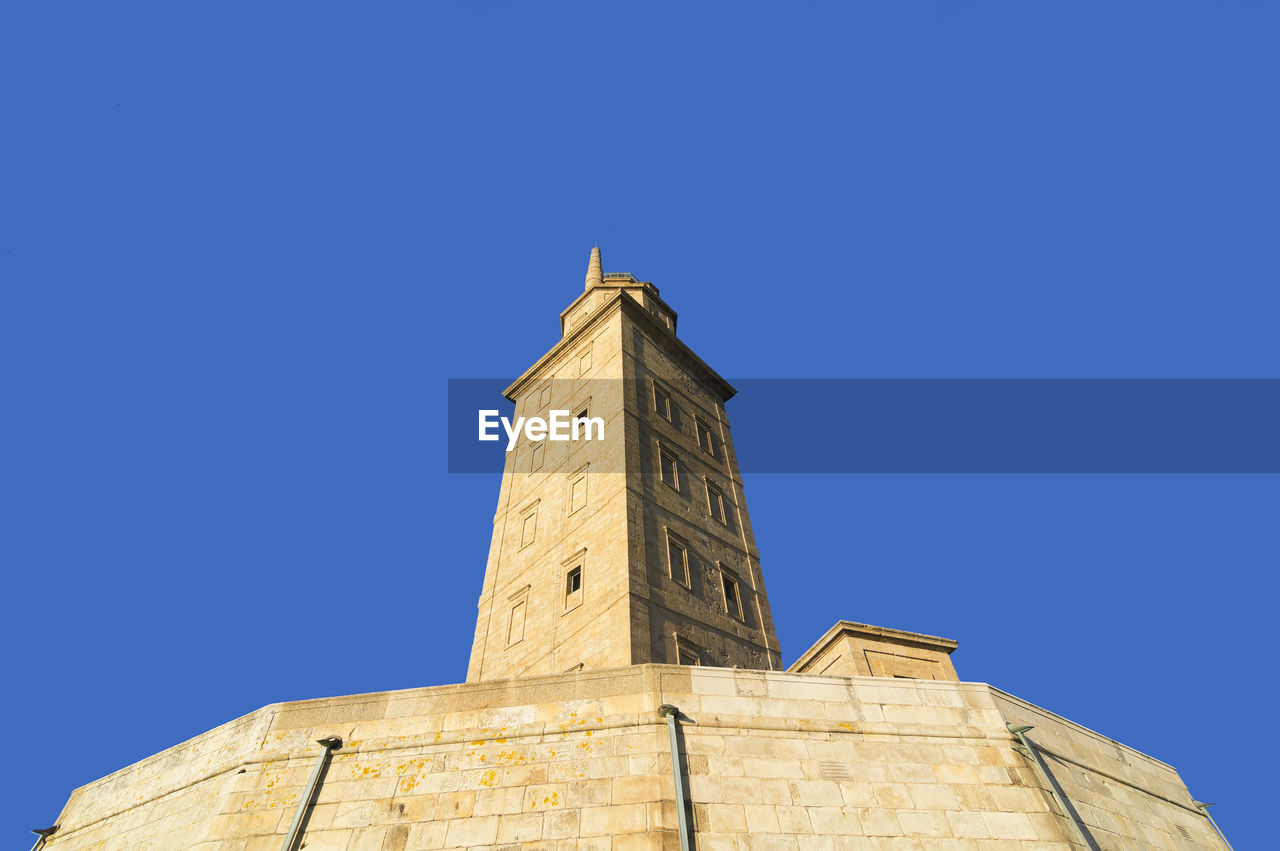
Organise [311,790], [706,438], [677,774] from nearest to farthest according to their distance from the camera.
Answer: [677,774] < [311,790] < [706,438]

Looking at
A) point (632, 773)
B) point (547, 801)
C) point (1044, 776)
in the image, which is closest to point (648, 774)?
point (632, 773)

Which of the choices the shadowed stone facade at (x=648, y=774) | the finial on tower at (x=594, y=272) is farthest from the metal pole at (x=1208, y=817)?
the finial on tower at (x=594, y=272)

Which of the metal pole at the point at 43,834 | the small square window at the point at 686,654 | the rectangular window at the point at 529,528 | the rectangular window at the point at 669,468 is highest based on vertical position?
the rectangular window at the point at 669,468

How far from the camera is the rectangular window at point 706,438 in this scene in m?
35.9

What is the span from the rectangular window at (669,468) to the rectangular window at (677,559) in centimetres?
312

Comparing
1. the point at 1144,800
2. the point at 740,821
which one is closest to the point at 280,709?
the point at 740,821

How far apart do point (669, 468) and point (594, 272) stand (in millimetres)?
22071

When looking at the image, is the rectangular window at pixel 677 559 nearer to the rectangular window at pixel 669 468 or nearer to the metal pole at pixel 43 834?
the rectangular window at pixel 669 468

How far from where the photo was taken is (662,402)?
35281 millimetres

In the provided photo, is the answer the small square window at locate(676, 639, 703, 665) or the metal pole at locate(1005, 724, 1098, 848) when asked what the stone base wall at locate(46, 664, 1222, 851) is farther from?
the small square window at locate(676, 639, 703, 665)

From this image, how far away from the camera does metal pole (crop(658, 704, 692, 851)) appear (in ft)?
37.8

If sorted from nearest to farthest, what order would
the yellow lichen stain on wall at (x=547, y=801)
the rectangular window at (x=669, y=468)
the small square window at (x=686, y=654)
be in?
the yellow lichen stain on wall at (x=547, y=801)
the small square window at (x=686, y=654)
the rectangular window at (x=669, y=468)

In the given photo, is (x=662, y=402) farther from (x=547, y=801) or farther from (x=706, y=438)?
(x=547, y=801)

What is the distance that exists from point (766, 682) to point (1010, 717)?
15.1ft
